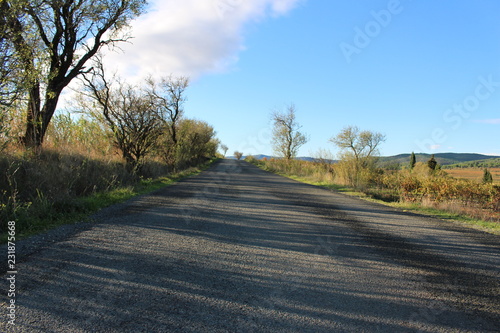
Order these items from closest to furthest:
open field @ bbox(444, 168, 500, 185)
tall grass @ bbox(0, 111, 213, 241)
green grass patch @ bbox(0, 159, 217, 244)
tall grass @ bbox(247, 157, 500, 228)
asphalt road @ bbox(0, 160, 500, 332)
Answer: asphalt road @ bbox(0, 160, 500, 332), green grass patch @ bbox(0, 159, 217, 244), tall grass @ bbox(0, 111, 213, 241), tall grass @ bbox(247, 157, 500, 228), open field @ bbox(444, 168, 500, 185)

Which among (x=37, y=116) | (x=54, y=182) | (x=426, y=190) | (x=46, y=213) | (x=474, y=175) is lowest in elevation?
(x=46, y=213)

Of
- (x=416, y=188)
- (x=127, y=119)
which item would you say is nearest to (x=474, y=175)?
(x=416, y=188)

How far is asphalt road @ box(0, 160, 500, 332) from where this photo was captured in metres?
2.71

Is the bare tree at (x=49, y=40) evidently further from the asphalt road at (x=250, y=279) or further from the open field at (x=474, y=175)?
the open field at (x=474, y=175)

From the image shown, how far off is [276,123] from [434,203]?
3328 centimetres

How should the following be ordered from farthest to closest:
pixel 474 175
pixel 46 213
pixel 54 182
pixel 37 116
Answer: pixel 474 175, pixel 37 116, pixel 54 182, pixel 46 213

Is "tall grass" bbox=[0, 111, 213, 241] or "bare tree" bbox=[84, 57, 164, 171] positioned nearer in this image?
"tall grass" bbox=[0, 111, 213, 241]

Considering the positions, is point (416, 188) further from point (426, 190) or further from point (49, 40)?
point (49, 40)

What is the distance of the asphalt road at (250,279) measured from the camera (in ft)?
8.89

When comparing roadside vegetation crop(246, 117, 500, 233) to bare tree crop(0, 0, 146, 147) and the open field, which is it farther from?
bare tree crop(0, 0, 146, 147)

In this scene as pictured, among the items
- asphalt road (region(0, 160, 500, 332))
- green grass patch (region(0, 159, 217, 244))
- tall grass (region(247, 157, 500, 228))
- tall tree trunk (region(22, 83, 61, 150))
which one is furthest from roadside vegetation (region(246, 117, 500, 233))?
tall tree trunk (region(22, 83, 61, 150))

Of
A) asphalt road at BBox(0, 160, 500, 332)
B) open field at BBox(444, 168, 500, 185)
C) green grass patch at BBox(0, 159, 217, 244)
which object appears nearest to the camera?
asphalt road at BBox(0, 160, 500, 332)

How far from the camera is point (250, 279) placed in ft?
12.0

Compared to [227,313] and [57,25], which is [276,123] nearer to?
[57,25]
